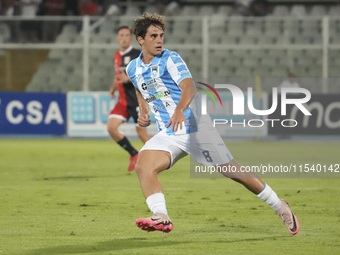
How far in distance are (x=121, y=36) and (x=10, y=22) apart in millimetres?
10089

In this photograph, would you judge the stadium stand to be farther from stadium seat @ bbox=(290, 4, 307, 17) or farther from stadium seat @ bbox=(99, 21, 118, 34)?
stadium seat @ bbox=(290, 4, 307, 17)

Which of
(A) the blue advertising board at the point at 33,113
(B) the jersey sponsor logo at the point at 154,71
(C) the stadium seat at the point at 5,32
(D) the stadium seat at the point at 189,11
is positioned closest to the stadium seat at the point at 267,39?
(D) the stadium seat at the point at 189,11

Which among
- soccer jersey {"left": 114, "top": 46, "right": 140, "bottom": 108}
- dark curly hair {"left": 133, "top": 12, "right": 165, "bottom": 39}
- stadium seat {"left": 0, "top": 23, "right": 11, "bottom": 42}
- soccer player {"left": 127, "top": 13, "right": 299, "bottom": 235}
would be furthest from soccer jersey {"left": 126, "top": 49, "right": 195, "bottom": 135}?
stadium seat {"left": 0, "top": 23, "right": 11, "bottom": 42}

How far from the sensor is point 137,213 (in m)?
9.34

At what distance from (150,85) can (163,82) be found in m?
0.14

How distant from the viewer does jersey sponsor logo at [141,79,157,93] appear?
24.6 ft

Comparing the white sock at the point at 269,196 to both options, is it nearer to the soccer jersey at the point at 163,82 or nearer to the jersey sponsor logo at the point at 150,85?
the soccer jersey at the point at 163,82

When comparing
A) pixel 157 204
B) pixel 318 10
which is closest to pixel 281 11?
pixel 318 10

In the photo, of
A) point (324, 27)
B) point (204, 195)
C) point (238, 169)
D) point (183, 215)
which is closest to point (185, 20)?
point (324, 27)

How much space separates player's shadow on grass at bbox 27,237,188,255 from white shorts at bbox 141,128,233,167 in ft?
2.54

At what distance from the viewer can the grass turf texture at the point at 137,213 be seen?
7.23 meters

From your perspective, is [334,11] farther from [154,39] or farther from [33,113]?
[154,39]

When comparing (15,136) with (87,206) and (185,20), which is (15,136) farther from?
(87,206)

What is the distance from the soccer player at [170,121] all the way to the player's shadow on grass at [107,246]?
49 centimetres
